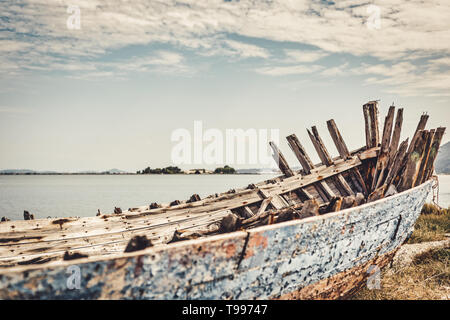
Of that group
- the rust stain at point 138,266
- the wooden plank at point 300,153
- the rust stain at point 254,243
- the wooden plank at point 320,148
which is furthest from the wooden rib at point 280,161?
the rust stain at point 138,266

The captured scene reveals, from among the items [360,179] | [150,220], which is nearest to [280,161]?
[360,179]

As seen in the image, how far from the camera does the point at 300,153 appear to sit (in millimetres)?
7180

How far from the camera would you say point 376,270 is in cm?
577

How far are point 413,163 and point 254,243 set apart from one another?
5199 millimetres

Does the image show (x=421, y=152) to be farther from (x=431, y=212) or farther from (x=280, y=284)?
(x=431, y=212)

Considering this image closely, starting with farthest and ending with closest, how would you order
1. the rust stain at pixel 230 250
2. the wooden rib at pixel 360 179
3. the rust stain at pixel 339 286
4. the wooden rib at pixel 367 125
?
the wooden rib at pixel 367 125 → the wooden rib at pixel 360 179 → the rust stain at pixel 339 286 → the rust stain at pixel 230 250

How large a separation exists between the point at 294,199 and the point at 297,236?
308cm

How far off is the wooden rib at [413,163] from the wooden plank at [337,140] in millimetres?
1207

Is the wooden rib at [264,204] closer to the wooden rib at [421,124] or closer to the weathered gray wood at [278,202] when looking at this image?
the weathered gray wood at [278,202]

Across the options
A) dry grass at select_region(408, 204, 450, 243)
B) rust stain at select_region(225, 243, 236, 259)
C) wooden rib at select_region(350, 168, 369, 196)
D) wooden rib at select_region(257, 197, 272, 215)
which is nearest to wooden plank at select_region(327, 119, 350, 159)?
wooden rib at select_region(350, 168, 369, 196)

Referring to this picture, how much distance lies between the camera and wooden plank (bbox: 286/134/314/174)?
7080mm

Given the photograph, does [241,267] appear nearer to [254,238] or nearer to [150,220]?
[254,238]

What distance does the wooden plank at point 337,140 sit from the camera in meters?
7.41
